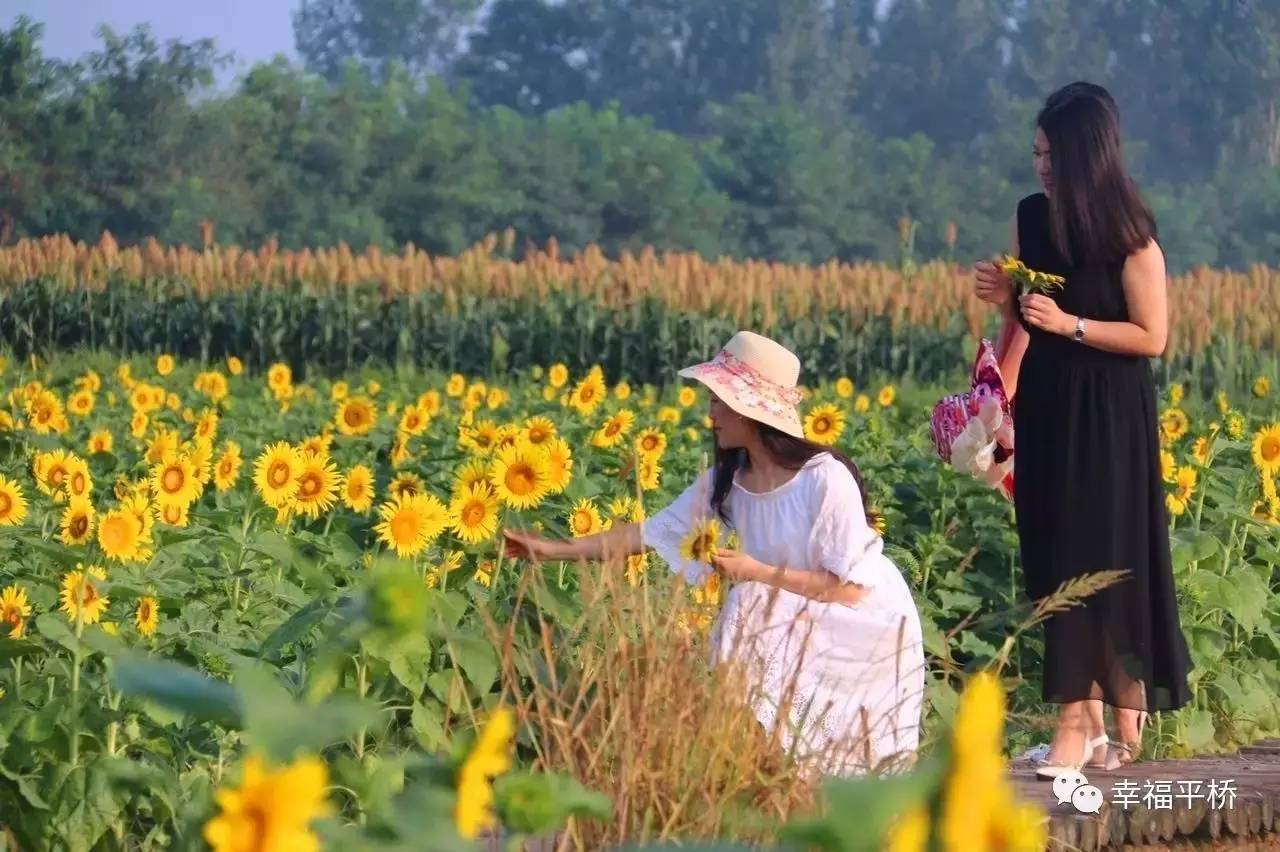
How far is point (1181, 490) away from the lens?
6.04 meters

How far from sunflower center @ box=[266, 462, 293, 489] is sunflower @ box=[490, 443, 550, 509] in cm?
46

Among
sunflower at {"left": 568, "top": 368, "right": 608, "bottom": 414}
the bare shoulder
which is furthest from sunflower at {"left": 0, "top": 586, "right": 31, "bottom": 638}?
sunflower at {"left": 568, "top": 368, "right": 608, "bottom": 414}

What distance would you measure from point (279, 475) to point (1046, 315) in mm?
1608

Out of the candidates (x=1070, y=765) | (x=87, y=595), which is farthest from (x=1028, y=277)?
(x=87, y=595)

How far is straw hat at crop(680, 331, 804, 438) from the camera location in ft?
13.8

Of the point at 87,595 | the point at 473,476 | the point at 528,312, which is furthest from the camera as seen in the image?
the point at 528,312

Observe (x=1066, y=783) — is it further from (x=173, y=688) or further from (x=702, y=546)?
(x=173, y=688)

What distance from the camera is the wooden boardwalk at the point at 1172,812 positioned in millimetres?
4137

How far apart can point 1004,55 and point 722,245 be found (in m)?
23.4

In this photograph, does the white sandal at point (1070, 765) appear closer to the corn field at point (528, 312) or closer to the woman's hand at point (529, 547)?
the woman's hand at point (529, 547)

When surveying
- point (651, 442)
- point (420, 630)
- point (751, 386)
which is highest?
point (420, 630)

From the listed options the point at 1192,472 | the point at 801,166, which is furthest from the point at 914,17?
the point at 1192,472

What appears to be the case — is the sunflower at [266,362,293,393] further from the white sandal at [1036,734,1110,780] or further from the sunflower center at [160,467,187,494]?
the white sandal at [1036,734,1110,780]

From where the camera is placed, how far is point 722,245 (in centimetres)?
5603
